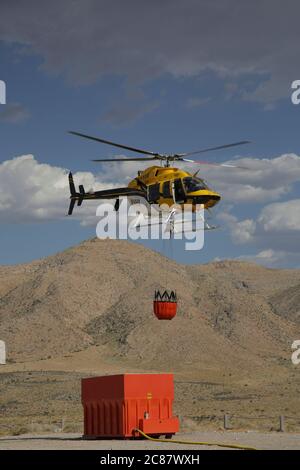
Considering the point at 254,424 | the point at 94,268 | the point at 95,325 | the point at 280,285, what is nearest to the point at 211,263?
the point at 280,285

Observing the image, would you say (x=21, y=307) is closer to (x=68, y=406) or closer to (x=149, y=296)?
(x=149, y=296)

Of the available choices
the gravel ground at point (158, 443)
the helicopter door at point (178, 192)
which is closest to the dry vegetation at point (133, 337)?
the gravel ground at point (158, 443)

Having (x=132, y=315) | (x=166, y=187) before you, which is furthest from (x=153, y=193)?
(x=132, y=315)

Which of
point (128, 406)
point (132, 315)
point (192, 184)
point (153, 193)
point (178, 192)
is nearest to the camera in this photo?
point (128, 406)

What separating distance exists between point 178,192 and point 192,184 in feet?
2.23

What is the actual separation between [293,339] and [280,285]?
8127 centimetres

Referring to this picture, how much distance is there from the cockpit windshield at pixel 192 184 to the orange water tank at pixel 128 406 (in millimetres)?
7747

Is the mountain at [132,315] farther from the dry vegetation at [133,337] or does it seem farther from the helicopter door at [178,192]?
the helicopter door at [178,192]

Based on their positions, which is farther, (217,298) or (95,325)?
(217,298)

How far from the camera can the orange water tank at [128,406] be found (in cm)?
2873

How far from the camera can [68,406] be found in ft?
186

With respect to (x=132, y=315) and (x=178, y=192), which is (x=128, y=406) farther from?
(x=132, y=315)

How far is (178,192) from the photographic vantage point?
109ft
